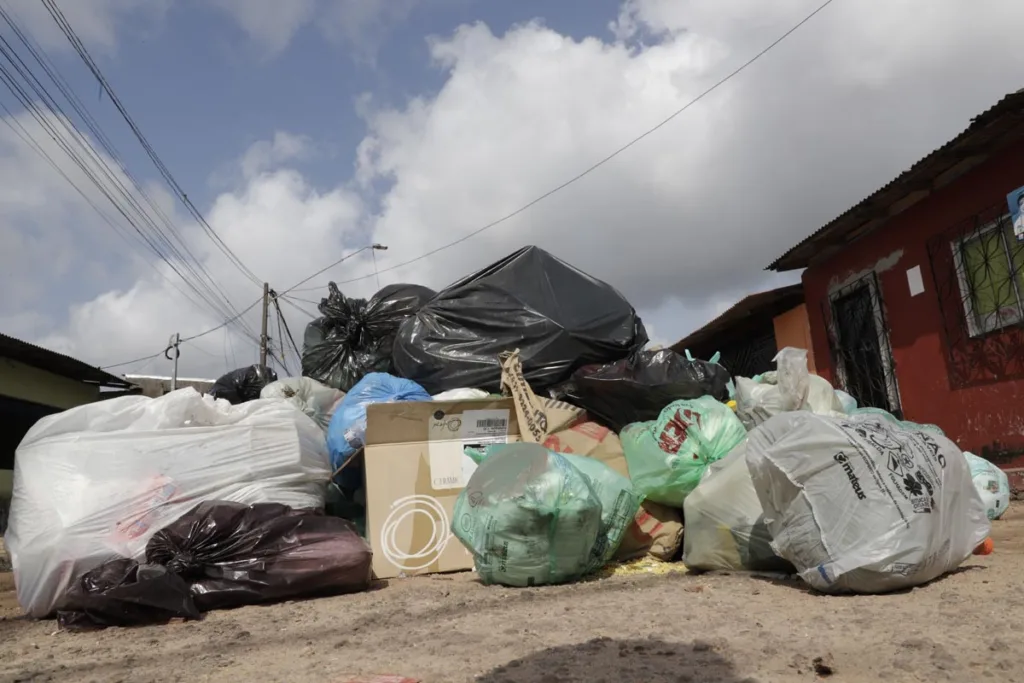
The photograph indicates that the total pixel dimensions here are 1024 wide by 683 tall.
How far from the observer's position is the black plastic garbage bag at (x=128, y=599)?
7.36ft

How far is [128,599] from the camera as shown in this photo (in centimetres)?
224

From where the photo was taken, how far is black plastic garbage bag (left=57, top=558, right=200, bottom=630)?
224 centimetres

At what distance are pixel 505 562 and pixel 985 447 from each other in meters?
4.01

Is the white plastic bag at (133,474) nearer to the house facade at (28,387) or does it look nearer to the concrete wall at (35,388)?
the house facade at (28,387)

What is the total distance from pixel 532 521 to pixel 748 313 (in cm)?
641

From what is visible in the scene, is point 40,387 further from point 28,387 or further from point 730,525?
point 730,525

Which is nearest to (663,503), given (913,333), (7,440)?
(913,333)

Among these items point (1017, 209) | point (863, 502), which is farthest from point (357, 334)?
point (1017, 209)

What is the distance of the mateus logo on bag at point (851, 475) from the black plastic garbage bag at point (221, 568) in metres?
1.68

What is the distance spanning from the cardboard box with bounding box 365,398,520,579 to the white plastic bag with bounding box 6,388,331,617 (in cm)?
33

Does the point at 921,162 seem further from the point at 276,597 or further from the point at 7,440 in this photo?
the point at 7,440

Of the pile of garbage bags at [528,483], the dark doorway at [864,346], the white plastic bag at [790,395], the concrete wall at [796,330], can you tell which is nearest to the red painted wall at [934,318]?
the dark doorway at [864,346]

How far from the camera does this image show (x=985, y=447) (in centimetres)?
480

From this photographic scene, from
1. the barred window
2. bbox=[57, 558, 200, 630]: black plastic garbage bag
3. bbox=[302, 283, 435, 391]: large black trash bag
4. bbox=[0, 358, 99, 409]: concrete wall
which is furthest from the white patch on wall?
bbox=[0, 358, 99, 409]: concrete wall
